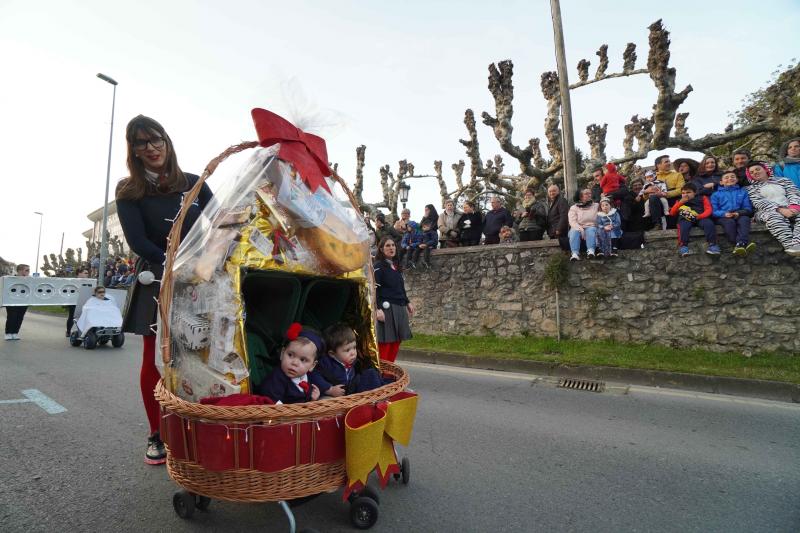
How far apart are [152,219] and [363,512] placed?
86.9 inches

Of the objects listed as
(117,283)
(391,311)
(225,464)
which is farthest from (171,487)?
(117,283)

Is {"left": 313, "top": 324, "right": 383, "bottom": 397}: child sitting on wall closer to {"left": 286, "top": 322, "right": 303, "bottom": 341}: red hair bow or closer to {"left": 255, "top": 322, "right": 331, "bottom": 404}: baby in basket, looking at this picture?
{"left": 255, "top": 322, "right": 331, "bottom": 404}: baby in basket

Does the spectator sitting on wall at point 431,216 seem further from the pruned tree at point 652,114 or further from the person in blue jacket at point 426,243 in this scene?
the pruned tree at point 652,114

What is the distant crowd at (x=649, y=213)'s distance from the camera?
7109mm

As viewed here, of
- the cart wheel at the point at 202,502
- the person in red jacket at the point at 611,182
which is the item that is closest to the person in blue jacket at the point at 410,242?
the person in red jacket at the point at 611,182

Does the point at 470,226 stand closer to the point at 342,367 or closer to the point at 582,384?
the point at 582,384

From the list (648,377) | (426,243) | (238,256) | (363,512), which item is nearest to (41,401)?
(238,256)

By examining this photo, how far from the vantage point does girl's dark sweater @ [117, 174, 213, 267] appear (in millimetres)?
2797

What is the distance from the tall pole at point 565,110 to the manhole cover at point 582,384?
15.9ft

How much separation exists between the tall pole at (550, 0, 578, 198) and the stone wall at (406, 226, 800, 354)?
1634 mm

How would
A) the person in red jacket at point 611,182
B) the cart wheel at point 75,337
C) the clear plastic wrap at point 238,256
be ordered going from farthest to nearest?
the cart wheel at point 75,337, the person in red jacket at point 611,182, the clear plastic wrap at point 238,256

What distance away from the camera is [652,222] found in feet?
28.6

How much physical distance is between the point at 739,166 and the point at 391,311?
684cm

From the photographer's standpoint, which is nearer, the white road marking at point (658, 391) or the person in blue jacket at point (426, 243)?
the white road marking at point (658, 391)
